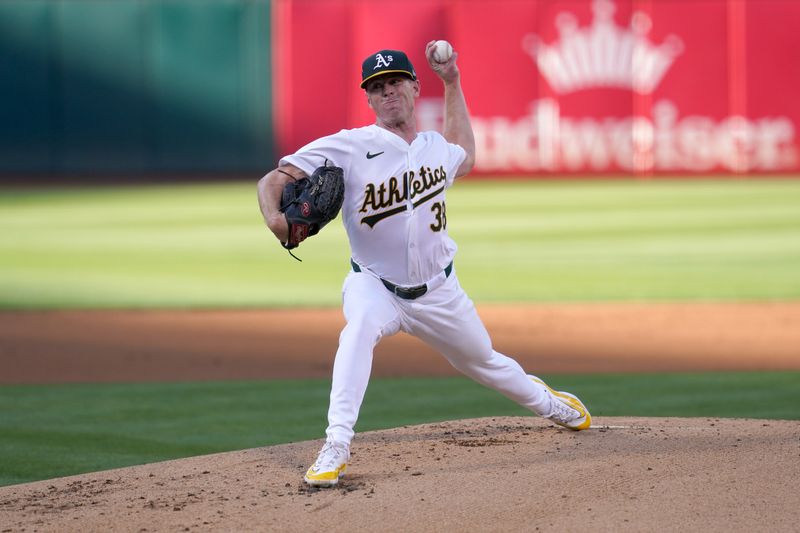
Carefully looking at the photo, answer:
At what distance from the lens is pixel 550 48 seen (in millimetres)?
21078

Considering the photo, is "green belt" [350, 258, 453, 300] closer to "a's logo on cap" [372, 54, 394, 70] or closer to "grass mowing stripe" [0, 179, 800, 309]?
"a's logo on cap" [372, 54, 394, 70]

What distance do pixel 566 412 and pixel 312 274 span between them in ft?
27.9

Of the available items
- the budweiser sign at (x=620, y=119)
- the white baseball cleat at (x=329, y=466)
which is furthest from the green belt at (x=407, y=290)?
the budweiser sign at (x=620, y=119)

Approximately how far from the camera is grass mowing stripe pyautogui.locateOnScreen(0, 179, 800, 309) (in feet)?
38.9

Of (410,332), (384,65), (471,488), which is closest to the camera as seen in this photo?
(471,488)

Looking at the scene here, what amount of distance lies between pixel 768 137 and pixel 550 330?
13.1m

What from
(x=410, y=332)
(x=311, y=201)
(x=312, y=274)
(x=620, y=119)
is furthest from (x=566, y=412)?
(x=620, y=119)

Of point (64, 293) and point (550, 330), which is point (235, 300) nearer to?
point (64, 293)

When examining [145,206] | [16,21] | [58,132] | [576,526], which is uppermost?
[16,21]

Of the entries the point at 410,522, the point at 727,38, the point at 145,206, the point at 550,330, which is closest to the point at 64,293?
the point at 550,330

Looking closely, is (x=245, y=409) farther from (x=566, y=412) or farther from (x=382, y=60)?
(x=382, y=60)

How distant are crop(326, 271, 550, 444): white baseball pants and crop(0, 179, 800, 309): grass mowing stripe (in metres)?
6.49

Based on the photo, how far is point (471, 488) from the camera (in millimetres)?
4105

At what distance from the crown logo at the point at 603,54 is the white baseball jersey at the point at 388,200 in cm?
1689
